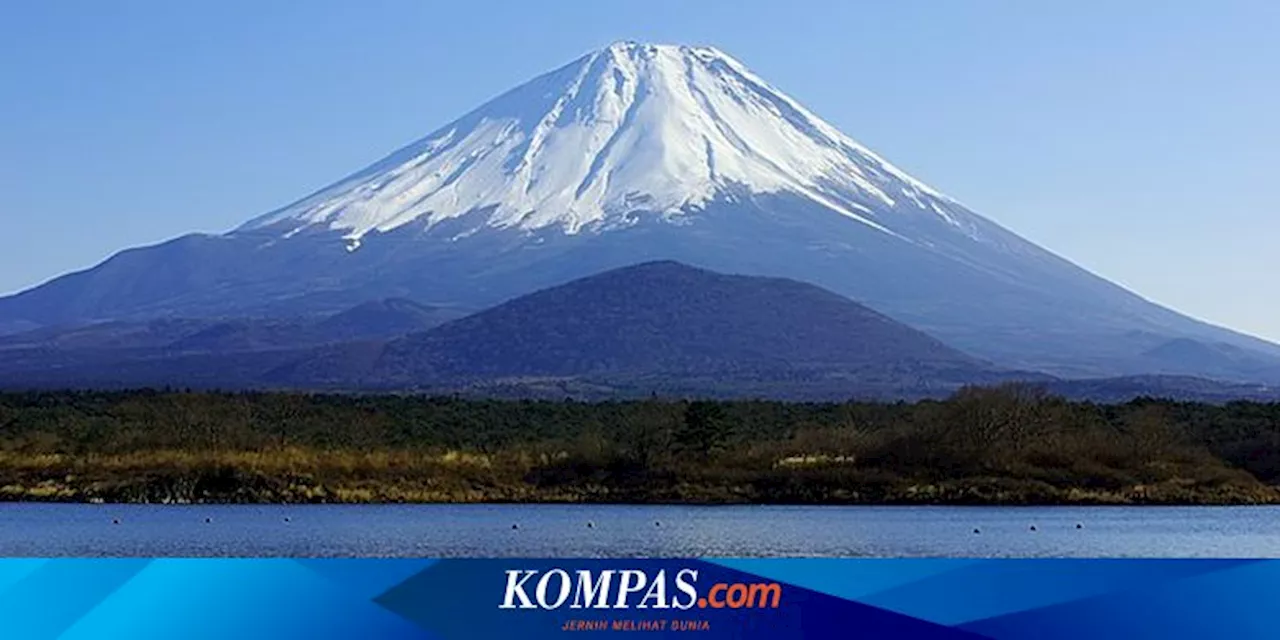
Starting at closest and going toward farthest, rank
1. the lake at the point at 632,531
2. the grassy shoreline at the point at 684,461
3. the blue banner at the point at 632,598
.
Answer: the blue banner at the point at 632,598
the lake at the point at 632,531
the grassy shoreline at the point at 684,461

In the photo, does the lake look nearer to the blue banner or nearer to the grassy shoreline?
the grassy shoreline

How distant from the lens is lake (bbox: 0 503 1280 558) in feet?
140

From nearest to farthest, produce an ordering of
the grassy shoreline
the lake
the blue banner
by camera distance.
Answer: the blue banner → the lake → the grassy shoreline

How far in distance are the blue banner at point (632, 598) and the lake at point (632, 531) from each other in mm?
24405

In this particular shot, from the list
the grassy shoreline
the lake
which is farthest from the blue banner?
the grassy shoreline

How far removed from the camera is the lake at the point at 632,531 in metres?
42.5

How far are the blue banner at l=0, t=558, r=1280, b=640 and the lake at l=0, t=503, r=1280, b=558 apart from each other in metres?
24.4

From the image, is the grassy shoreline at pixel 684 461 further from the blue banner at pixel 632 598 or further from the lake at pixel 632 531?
the blue banner at pixel 632 598

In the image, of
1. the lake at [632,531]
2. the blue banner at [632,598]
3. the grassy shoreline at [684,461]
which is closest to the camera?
the blue banner at [632,598]

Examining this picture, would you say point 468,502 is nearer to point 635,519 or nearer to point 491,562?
point 635,519

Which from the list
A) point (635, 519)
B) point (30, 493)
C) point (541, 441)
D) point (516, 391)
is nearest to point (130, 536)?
point (635, 519)

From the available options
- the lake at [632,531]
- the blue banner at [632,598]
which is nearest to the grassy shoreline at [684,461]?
the lake at [632,531]

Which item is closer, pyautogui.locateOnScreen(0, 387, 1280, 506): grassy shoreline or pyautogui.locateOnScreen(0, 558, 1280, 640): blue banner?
pyautogui.locateOnScreen(0, 558, 1280, 640): blue banner

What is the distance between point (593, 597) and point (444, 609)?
0.75m
